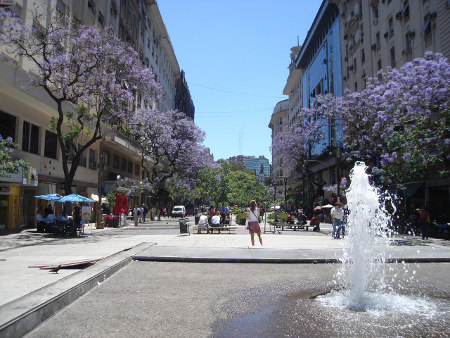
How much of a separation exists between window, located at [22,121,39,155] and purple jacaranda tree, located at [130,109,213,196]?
586 inches

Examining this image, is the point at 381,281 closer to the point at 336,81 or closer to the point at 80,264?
the point at 80,264

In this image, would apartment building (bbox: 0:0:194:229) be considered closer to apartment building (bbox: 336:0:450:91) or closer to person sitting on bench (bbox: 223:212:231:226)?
person sitting on bench (bbox: 223:212:231:226)

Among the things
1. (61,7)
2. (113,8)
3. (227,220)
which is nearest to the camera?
(61,7)

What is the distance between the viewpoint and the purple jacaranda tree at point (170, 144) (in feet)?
131

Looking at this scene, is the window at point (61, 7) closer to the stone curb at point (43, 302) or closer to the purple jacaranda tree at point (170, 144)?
the purple jacaranda tree at point (170, 144)

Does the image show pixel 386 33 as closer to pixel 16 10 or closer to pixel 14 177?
pixel 16 10

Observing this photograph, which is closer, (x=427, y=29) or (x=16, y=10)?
(x=16, y=10)

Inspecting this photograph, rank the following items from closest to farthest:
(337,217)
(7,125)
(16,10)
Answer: (337,217) < (16,10) < (7,125)

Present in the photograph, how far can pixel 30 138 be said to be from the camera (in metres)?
22.6

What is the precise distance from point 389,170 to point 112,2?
97.5 ft

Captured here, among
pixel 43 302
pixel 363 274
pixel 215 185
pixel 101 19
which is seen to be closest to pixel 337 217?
pixel 363 274

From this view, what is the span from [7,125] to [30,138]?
2.41 meters

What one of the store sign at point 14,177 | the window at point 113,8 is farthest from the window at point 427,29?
the window at point 113,8

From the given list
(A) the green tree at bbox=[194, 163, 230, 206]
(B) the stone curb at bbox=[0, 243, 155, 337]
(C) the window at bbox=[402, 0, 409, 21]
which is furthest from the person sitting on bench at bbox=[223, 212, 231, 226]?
(C) the window at bbox=[402, 0, 409, 21]
